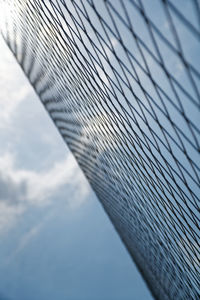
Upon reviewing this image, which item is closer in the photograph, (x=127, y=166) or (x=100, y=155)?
(x=127, y=166)

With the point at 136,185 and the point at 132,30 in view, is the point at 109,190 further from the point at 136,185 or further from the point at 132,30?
the point at 132,30

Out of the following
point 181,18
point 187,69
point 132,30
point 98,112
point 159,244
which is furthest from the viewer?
point 159,244

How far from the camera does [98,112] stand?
34594 mm

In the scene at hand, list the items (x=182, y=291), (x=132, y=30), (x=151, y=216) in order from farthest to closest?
(x=182, y=291) → (x=151, y=216) → (x=132, y=30)

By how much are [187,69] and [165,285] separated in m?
51.2

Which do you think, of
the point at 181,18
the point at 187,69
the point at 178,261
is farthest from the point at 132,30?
the point at 178,261

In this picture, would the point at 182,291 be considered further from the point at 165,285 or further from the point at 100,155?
the point at 100,155

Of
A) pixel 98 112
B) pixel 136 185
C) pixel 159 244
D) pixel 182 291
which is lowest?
pixel 182 291

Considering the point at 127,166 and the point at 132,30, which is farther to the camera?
the point at 127,166

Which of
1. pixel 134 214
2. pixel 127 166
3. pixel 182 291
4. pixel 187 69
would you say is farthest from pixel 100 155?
pixel 187 69

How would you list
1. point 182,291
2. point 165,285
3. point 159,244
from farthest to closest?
point 165,285 < point 182,291 < point 159,244

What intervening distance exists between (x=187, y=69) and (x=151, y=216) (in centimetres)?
3070

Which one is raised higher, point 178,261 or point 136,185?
point 136,185

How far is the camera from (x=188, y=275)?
3959 cm
